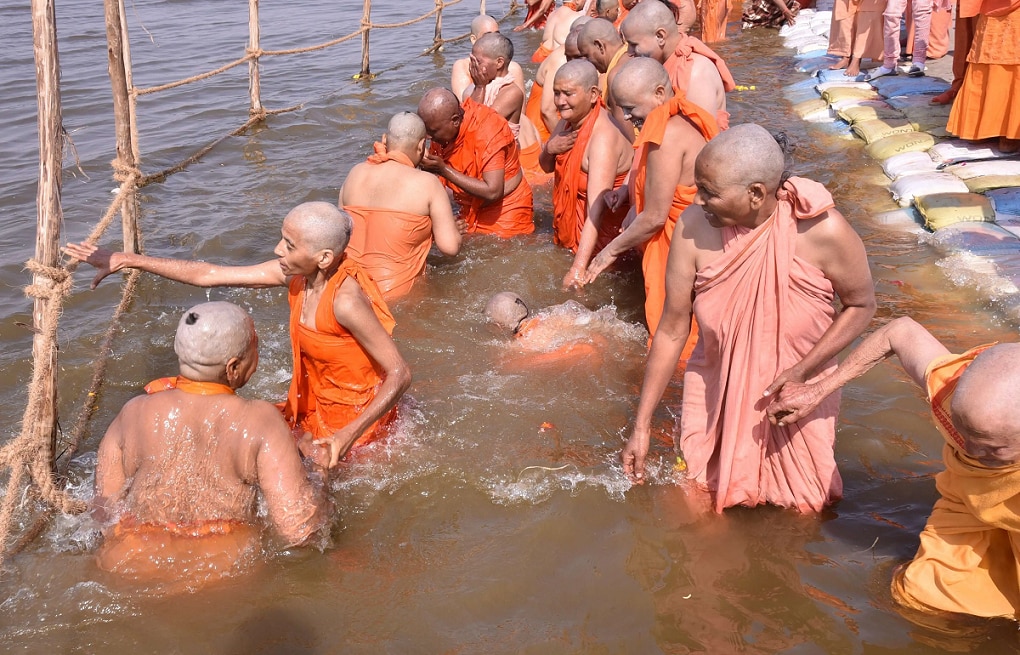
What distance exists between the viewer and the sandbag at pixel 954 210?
655 cm

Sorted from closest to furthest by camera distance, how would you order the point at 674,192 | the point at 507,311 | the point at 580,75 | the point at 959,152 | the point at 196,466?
1. the point at 196,466
2. the point at 674,192
3. the point at 507,311
4. the point at 580,75
5. the point at 959,152

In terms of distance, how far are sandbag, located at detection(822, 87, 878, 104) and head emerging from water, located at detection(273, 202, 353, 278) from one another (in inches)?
313

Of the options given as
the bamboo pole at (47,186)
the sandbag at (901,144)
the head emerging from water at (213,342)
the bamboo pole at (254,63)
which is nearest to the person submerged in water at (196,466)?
the head emerging from water at (213,342)

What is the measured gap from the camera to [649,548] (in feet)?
12.4

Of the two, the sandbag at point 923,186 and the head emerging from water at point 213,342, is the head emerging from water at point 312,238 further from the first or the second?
the sandbag at point 923,186

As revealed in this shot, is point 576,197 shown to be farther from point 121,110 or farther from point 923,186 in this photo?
point 121,110

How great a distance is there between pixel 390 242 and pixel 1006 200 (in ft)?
14.9

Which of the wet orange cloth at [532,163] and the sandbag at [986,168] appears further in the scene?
the wet orange cloth at [532,163]

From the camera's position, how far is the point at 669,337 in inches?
146

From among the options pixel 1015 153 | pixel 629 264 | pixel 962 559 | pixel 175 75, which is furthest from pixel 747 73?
pixel 962 559

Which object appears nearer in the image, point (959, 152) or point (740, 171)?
point (740, 171)

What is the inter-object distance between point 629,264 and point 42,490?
4.13 m

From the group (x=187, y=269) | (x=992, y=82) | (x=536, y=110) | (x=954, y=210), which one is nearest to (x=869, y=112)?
(x=992, y=82)

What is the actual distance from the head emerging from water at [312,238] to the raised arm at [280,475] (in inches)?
27.9
